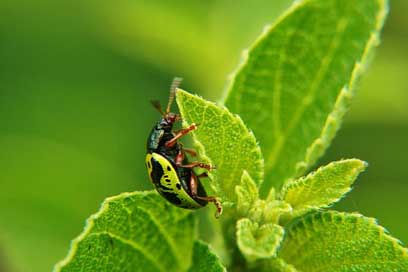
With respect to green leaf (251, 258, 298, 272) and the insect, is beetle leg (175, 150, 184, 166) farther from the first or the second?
green leaf (251, 258, 298, 272)

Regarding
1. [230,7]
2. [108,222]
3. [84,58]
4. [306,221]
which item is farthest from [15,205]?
[306,221]

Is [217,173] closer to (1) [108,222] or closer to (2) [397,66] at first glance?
(1) [108,222]

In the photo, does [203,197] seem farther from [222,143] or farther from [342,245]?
[342,245]

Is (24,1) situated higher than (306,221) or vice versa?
(24,1)

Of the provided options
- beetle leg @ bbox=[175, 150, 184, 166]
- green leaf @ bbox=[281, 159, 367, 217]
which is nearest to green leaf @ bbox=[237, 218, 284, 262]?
green leaf @ bbox=[281, 159, 367, 217]

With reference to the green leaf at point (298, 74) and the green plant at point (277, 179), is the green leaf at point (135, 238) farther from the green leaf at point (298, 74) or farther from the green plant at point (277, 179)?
the green leaf at point (298, 74)

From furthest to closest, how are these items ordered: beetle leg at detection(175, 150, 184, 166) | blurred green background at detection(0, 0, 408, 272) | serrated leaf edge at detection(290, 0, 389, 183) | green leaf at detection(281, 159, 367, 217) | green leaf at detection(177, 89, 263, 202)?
blurred green background at detection(0, 0, 408, 272) < beetle leg at detection(175, 150, 184, 166) < serrated leaf edge at detection(290, 0, 389, 183) < green leaf at detection(177, 89, 263, 202) < green leaf at detection(281, 159, 367, 217)

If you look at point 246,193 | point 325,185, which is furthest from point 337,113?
point 246,193
